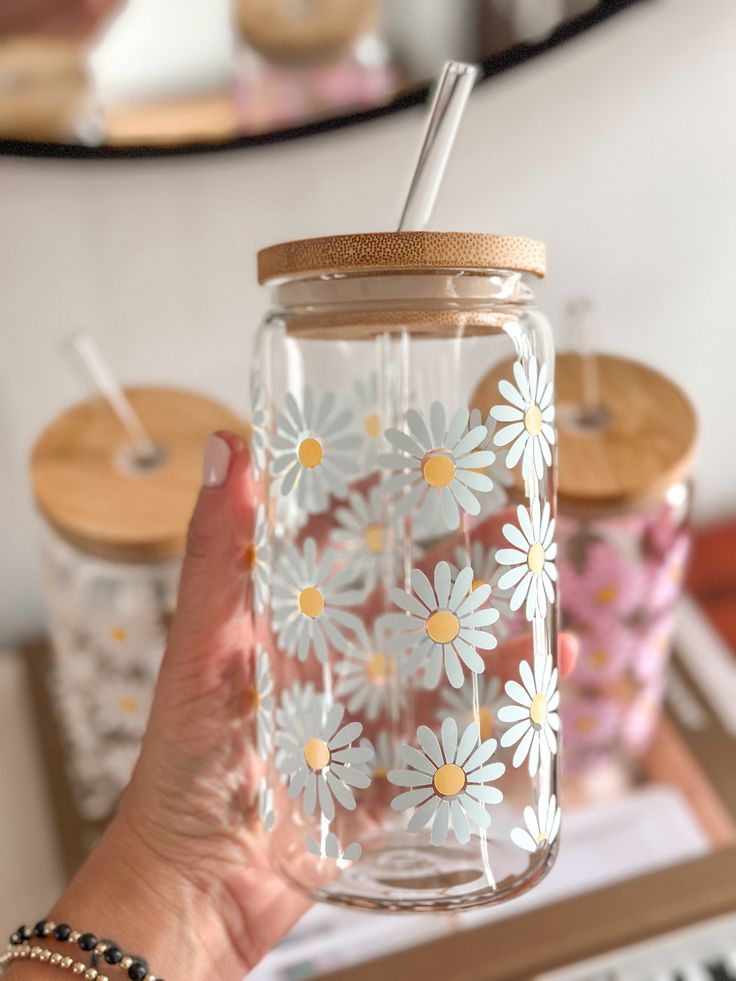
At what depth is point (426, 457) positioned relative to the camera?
386 millimetres

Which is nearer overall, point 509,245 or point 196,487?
point 509,245

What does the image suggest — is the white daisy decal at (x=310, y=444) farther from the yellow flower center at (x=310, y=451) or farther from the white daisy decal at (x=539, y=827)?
the white daisy decal at (x=539, y=827)

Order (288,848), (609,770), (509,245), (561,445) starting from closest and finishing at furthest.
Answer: (509,245) < (288,848) < (561,445) < (609,770)

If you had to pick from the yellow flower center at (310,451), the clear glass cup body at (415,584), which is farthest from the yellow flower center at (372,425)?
the yellow flower center at (310,451)

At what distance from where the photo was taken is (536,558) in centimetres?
42

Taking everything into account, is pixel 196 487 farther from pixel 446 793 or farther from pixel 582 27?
pixel 582 27

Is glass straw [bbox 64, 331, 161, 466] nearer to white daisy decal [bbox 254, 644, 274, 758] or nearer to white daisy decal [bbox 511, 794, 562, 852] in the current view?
white daisy decal [bbox 254, 644, 274, 758]

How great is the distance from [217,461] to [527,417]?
0.54ft

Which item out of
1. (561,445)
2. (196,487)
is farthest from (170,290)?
(561,445)

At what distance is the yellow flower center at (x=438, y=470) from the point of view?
1.27ft

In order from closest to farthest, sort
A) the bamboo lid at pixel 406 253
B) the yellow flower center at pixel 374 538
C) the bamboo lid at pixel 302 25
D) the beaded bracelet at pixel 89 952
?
the bamboo lid at pixel 406 253, the beaded bracelet at pixel 89 952, the yellow flower center at pixel 374 538, the bamboo lid at pixel 302 25

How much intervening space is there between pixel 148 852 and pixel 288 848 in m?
0.09

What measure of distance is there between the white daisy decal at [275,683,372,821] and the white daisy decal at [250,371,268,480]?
0.13m

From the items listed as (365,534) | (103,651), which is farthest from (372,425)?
(103,651)
